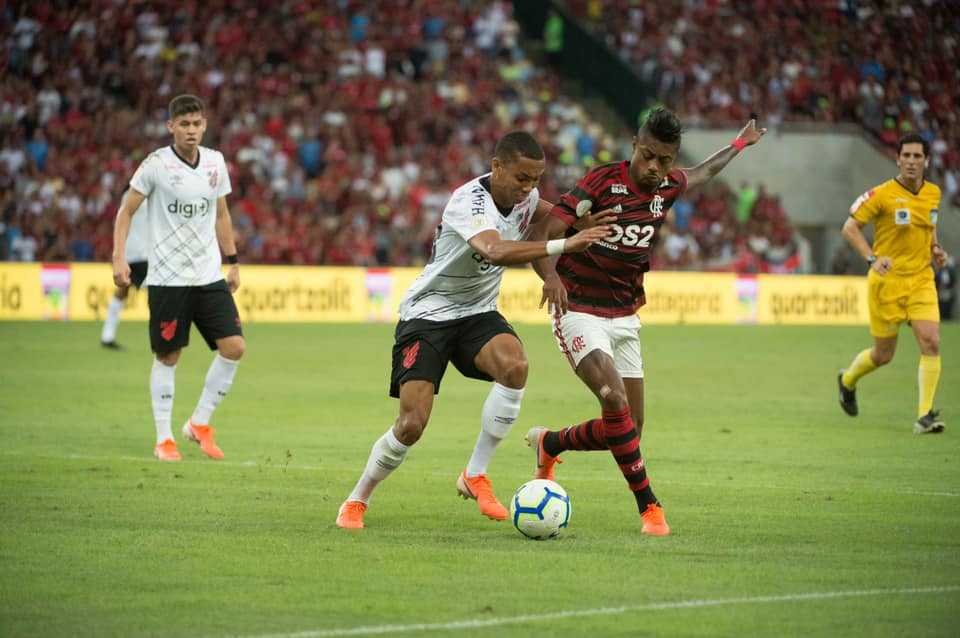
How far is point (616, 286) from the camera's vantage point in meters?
8.56

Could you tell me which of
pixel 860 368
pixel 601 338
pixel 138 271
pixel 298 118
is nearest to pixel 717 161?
pixel 601 338

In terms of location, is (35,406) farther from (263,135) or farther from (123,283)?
(263,135)

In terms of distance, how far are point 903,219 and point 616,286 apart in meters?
5.88

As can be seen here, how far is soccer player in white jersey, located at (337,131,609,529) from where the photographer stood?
7.93 meters

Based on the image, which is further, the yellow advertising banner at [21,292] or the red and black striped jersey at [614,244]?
the yellow advertising banner at [21,292]

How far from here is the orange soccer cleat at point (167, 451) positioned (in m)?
11.0

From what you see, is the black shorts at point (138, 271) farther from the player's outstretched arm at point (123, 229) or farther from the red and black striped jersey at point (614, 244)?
the red and black striped jersey at point (614, 244)

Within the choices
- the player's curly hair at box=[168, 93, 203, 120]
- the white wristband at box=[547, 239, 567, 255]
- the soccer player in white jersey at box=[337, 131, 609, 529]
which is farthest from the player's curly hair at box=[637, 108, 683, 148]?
the player's curly hair at box=[168, 93, 203, 120]

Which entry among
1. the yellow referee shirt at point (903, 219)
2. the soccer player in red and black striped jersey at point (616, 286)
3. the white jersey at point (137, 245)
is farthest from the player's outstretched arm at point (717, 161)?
the white jersey at point (137, 245)

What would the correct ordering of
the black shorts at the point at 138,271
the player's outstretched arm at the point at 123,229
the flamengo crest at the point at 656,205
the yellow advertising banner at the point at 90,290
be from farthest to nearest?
the yellow advertising banner at the point at 90,290
the black shorts at the point at 138,271
the player's outstretched arm at the point at 123,229
the flamengo crest at the point at 656,205

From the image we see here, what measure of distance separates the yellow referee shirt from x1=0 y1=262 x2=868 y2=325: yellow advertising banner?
15.6 meters

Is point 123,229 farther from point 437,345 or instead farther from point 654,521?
point 654,521

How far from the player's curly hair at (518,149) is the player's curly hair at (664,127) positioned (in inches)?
26.6

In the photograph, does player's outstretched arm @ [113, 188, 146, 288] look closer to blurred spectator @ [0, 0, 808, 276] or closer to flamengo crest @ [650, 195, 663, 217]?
flamengo crest @ [650, 195, 663, 217]
